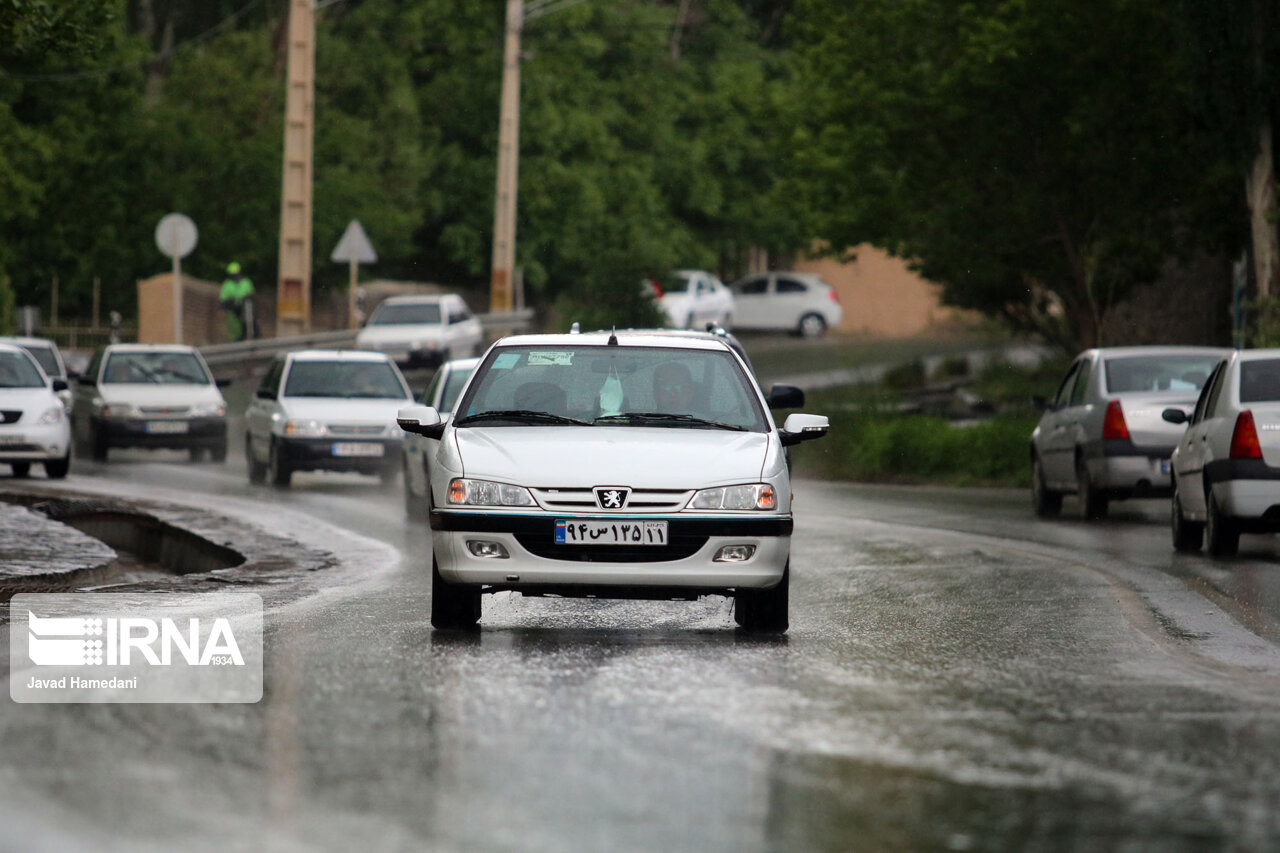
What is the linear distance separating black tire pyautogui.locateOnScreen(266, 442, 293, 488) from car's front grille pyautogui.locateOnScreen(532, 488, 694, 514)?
48.5ft

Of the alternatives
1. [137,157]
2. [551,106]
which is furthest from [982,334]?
[137,157]

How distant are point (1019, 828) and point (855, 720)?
1.85m

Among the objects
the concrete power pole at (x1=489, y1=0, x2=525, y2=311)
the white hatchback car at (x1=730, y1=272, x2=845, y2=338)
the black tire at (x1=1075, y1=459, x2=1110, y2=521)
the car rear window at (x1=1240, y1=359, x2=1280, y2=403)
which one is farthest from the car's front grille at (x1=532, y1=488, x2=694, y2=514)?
the white hatchback car at (x1=730, y1=272, x2=845, y2=338)

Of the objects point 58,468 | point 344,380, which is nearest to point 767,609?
point 58,468

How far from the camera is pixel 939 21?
30.3m

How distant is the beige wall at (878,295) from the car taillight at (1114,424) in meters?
47.4

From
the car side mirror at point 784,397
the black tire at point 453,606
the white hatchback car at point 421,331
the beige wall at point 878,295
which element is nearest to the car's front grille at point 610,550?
the black tire at point 453,606

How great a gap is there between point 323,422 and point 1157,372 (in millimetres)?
9391

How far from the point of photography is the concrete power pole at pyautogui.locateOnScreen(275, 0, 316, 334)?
123 ft

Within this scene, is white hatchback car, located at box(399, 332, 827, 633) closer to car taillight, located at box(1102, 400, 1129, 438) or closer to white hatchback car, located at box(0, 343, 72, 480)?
car taillight, located at box(1102, 400, 1129, 438)

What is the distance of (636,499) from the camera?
10.4 m

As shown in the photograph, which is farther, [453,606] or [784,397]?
[784,397]

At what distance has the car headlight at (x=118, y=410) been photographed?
29109 millimetres

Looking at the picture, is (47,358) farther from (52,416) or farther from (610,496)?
(610,496)
